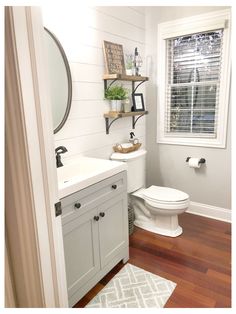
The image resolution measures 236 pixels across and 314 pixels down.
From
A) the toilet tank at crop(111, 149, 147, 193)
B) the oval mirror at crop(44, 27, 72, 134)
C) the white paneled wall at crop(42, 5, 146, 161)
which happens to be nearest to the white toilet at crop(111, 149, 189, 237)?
the toilet tank at crop(111, 149, 147, 193)

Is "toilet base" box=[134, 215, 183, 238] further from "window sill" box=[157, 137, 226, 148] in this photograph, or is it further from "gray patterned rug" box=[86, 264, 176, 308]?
"window sill" box=[157, 137, 226, 148]

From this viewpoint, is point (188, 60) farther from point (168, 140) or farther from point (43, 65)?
point (43, 65)

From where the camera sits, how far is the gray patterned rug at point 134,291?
1.65 m

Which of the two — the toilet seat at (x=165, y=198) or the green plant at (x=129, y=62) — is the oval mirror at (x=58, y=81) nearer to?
the green plant at (x=129, y=62)

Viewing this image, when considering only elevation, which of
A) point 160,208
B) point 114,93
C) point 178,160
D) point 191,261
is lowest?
point 191,261

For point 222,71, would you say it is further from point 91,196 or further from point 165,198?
point 91,196

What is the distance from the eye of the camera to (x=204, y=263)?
6.73ft

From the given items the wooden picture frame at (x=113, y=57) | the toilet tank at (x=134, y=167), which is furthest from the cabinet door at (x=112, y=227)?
the wooden picture frame at (x=113, y=57)

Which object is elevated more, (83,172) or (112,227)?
(83,172)

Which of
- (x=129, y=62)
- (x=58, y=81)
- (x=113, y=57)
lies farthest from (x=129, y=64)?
(x=58, y=81)

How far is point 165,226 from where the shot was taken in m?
2.49

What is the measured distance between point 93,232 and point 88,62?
4.78 ft

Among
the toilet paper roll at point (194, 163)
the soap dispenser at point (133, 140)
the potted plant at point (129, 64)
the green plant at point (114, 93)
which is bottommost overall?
the toilet paper roll at point (194, 163)

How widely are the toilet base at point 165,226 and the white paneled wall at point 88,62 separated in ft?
2.99
